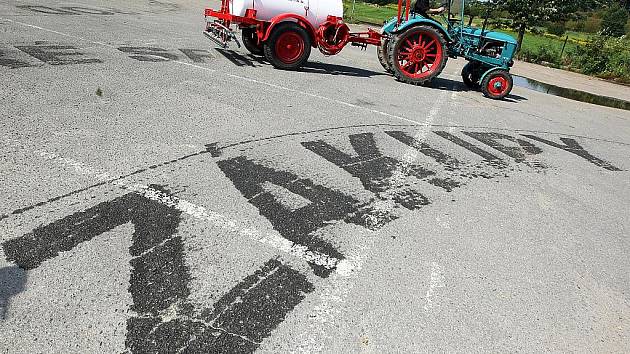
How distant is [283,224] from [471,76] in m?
10.1

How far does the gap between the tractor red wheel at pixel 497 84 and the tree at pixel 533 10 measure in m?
16.0

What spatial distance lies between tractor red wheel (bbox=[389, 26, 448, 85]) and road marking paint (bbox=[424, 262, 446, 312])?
27.2 ft

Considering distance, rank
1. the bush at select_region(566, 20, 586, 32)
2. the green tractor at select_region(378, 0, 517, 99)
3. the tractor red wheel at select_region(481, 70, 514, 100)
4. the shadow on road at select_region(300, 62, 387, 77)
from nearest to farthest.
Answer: the green tractor at select_region(378, 0, 517, 99)
the tractor red wheel at select_region(481, 70, 514, 100)
the shadow on road at select_region(300, 62, 387, 77)
the bush at select_region(566, 20, 586, 32)

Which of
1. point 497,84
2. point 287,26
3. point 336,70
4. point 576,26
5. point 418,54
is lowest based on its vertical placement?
point 336,70

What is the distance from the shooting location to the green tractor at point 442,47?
1098 cm

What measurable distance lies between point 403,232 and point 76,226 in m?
2.68

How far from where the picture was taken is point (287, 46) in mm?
10453

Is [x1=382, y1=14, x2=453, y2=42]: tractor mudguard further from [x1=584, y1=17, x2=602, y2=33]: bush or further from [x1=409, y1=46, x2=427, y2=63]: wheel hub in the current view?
[x1=584, y1=17, x2=602, y2=33]: bush

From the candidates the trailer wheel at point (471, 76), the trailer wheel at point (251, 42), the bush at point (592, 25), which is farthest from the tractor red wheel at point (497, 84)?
the bush at point (592, 25)

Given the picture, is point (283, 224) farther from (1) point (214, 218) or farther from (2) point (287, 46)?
(2) point (287, 46)

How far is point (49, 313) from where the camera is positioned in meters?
2.71

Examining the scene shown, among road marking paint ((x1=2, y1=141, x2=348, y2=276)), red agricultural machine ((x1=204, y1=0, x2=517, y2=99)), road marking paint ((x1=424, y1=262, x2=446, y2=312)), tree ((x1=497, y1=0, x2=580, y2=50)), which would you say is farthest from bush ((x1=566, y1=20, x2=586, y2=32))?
road marking paint ((x1=2, y1=141, x2=348, y2=276))

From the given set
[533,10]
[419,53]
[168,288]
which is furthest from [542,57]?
[168,288]

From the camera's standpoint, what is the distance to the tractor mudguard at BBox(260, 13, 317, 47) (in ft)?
33.1
